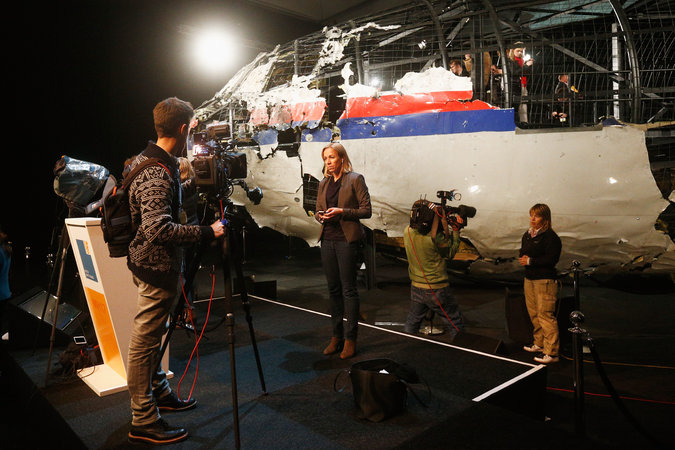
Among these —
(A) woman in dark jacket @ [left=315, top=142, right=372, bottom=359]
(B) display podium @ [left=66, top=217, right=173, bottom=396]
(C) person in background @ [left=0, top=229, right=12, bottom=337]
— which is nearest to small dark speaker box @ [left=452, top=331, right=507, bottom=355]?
(A) woman in dark jacket @ [left=315, top=142, right=372, bottom=359]

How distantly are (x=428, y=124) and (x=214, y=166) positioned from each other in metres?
2.48

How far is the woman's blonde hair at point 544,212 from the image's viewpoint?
3.79 meters

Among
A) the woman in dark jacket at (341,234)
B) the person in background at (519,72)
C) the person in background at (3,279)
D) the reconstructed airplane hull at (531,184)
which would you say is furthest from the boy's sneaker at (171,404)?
the person in background at (519,72)

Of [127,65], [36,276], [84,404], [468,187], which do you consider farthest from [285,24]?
[84,404]

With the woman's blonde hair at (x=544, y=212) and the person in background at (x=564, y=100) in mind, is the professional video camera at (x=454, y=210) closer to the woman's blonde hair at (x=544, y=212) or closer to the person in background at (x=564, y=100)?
the woman's blonde hair at (x=544, y=212)

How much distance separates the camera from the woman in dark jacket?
3039mm

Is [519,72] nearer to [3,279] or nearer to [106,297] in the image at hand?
[106,297]

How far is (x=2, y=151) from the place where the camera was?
7582mm

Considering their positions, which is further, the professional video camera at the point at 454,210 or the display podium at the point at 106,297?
the professional video camera at the point at 454,210

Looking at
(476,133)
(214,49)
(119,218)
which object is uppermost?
(214,49)

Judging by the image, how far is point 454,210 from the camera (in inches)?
166

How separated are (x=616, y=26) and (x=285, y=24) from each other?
322 inches

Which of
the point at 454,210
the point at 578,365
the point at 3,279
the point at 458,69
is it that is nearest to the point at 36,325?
the point at 3,279

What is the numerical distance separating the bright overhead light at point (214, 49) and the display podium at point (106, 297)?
7291mm
